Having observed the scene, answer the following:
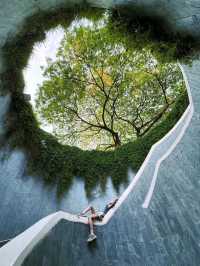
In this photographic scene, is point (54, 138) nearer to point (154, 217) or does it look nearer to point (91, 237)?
point (91, 237)

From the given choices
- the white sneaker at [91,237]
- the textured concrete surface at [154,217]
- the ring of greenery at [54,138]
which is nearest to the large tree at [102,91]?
the ring of greenery at [54,138]

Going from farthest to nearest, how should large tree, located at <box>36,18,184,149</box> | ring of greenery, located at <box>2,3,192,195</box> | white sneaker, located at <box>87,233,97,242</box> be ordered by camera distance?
large tree, located at <box>36,18,184,149</box> < ring of greenery, located at <box>2,3,192,195</box> < white sneaker, located at <box>87,233,97,242</box>

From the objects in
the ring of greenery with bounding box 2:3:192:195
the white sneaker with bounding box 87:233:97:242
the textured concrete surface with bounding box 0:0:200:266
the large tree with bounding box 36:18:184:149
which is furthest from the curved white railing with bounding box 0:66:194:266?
the large tree with bounding box 36:18:184:149

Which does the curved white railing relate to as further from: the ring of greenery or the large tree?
the large tree

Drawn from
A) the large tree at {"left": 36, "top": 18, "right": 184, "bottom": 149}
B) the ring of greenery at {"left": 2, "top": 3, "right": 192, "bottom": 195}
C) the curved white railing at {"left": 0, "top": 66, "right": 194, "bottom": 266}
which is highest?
the large tree at {"left": 36, "top": 18, "right": 184, "bottom": 149}

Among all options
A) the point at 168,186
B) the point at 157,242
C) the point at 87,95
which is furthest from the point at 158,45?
the point at 87,95

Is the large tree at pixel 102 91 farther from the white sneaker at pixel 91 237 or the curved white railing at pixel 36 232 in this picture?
the white sneaker at pixel 91 237

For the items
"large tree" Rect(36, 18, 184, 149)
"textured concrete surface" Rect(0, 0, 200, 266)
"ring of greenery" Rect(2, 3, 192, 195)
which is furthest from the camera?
"large tree" Rect(36, 18, 184, 149)
